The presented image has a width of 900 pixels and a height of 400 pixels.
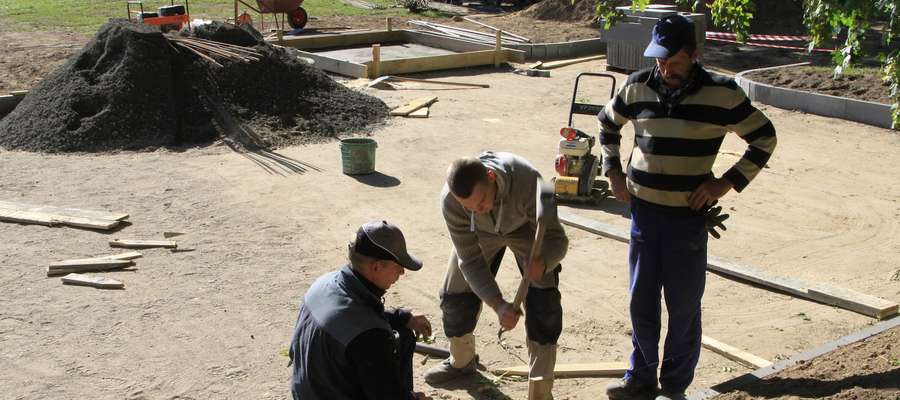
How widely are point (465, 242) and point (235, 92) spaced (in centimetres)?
1003

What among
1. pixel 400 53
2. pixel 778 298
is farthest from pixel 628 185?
pixel 400 53

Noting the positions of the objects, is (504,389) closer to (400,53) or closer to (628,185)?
(628,185)

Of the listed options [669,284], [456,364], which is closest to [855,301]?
[669,284]

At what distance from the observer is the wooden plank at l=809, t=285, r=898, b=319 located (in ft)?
22.6

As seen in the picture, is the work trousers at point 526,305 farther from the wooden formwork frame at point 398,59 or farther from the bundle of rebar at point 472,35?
the bundle of rebar at point 472,35

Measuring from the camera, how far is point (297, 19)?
80.7 ft

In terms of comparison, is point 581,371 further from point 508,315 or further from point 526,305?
point 508,315

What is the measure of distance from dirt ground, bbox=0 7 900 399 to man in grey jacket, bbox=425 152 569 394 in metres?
0.58

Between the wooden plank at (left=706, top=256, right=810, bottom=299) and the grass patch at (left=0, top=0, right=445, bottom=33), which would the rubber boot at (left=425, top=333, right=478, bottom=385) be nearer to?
the wooden plank at (left=706, top=256, right=810, bottom=299)

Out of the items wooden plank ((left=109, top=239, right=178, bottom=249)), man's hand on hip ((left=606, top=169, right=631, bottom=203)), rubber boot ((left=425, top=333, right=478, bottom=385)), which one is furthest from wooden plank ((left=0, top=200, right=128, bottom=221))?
man's hand on hip ((left=606, top=169, right=631, bottom=203))

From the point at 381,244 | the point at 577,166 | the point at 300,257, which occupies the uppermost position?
the point at 381,244

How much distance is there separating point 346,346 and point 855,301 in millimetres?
5051

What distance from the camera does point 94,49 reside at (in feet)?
47.2

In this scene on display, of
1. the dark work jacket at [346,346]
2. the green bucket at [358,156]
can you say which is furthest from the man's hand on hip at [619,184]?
the green bucket at [358,156]
